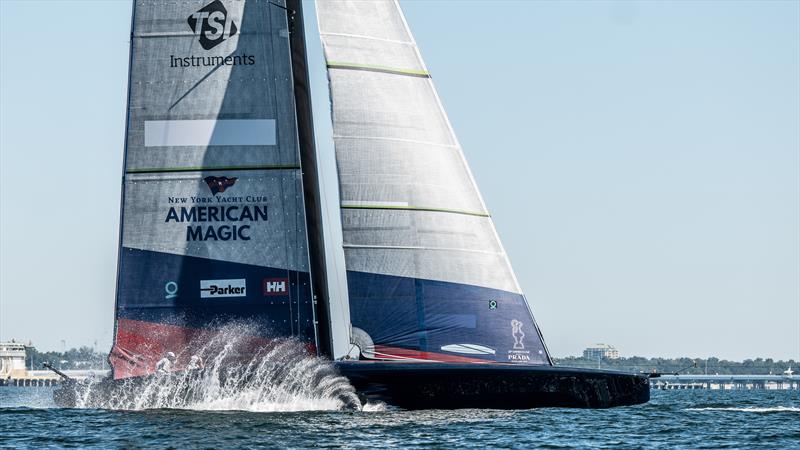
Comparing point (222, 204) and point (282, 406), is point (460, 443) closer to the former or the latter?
point (282, 406)

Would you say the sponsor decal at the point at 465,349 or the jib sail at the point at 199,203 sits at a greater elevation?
the jib sail at the point at 199,203

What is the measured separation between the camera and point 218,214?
2638cm

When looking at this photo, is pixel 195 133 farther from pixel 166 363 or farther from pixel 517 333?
pixel 517 333

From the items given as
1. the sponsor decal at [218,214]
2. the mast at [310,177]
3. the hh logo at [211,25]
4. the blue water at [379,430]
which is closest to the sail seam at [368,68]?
the mast at [310,177]

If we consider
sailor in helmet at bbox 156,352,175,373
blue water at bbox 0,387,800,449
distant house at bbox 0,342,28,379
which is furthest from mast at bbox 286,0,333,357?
distant house at bbox 0,342,28,379

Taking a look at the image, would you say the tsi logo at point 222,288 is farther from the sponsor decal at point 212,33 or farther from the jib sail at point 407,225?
the sponsor decal at point 212,33

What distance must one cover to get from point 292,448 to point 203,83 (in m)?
8.56

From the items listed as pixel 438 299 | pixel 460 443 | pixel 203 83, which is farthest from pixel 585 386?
pixel 203 83

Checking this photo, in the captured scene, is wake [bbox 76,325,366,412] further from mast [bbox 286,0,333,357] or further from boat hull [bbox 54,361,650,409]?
mast [bbox 286,0,333,357]

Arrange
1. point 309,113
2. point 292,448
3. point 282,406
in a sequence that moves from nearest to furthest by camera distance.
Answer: point 292,448 → point 282,406 → point 309,113

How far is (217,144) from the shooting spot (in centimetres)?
2630

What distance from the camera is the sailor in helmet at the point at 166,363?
26062 millimetres

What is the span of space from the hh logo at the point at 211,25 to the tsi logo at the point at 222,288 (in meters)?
4.36

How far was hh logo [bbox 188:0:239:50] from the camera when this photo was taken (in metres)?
26.5
